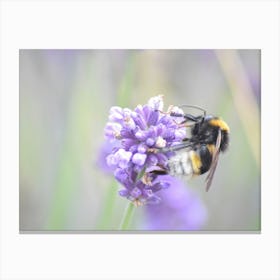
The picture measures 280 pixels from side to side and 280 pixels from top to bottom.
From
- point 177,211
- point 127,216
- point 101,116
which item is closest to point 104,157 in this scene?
point 101,116

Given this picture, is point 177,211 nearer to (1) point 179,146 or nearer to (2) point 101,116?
(1) point 179,146

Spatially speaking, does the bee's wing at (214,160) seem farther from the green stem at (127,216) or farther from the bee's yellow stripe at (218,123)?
the green stem at (127,216)

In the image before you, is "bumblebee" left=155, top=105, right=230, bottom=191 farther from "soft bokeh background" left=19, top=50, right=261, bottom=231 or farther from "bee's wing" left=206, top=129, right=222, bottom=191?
"soft bokeh background" left=19, top=50, right=261, bottom=231

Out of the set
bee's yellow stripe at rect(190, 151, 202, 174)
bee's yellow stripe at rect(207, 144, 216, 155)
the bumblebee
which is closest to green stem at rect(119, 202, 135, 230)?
the bumblebee

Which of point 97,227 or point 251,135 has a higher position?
point 251,135

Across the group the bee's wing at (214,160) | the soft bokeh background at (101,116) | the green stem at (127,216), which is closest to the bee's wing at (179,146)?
the bee's wing at (214,160)
